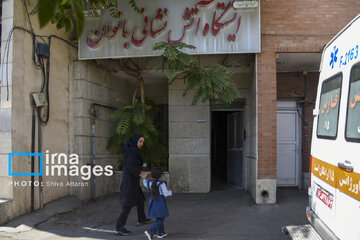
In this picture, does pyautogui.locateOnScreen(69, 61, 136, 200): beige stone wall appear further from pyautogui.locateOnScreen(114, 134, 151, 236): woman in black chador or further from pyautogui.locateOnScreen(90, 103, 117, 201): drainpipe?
pyautogui.locateOnScreen(114, 134, 151, 236): woman in black chador

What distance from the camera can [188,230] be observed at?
20.3 feet

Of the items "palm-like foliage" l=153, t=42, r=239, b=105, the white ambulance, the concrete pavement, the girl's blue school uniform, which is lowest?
the concrete pavement

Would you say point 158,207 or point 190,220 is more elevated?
point 158,207

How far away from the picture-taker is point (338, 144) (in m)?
3.60

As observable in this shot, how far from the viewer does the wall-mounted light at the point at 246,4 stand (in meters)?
7.28

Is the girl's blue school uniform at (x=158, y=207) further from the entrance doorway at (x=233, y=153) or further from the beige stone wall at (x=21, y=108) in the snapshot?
the entrance doorway at (x=233, y=153)

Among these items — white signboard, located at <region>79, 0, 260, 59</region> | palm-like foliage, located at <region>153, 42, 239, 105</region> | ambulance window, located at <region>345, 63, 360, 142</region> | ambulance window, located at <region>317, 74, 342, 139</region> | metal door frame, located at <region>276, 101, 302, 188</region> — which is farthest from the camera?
metal door frame, located at <region>276, 101, 302, 188</region>

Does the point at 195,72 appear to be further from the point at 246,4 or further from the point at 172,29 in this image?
the point at 246,4

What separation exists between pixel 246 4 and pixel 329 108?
159 inches

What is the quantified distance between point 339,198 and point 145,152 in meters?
6.17

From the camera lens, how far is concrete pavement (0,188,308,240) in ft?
19.5


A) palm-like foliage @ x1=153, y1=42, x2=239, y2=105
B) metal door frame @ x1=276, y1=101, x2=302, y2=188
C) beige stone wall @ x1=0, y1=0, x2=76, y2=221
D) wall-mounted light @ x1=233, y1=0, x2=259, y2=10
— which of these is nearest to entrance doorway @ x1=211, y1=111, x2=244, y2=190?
metal door frame @ x1=276, y1=101, x2=302, y2=188

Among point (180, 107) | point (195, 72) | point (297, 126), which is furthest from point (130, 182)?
point (297, 126)

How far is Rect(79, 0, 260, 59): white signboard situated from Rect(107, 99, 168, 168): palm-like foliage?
1413 mm
